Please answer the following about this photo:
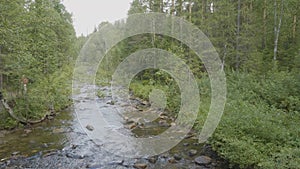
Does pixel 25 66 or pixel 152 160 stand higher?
pixel 25 66

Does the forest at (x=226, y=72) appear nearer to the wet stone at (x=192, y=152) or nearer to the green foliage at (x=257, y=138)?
the green foliage at (x=257, y=138)

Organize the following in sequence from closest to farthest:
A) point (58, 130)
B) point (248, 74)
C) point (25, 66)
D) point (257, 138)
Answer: point (257, 138) → point (25, 66) → point (58, 130) → point (248, 74)

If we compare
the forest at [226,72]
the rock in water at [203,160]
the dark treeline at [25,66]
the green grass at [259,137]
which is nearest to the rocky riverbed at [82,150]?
the rock in water at [203,160]

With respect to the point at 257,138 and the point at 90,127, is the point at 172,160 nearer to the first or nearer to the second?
the point at 257,138

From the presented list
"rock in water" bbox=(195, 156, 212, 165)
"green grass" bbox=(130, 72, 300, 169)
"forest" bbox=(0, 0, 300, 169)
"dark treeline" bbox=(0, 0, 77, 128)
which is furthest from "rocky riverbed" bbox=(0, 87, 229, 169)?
"dark treeline" bbox=(0, 0, 77, 128)

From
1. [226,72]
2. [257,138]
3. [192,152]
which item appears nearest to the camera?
[257,138]

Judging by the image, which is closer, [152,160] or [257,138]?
[257,138]

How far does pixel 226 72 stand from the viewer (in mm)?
14414

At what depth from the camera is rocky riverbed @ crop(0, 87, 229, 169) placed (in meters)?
6.74

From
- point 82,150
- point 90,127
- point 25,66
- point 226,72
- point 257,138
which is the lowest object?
point 90,127

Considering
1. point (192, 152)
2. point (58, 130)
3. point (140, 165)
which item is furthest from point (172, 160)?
point (58, 130)

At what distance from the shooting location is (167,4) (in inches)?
A: 737

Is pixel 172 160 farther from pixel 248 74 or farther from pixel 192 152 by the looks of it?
pixel 248 74

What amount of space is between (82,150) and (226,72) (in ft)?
31.9
